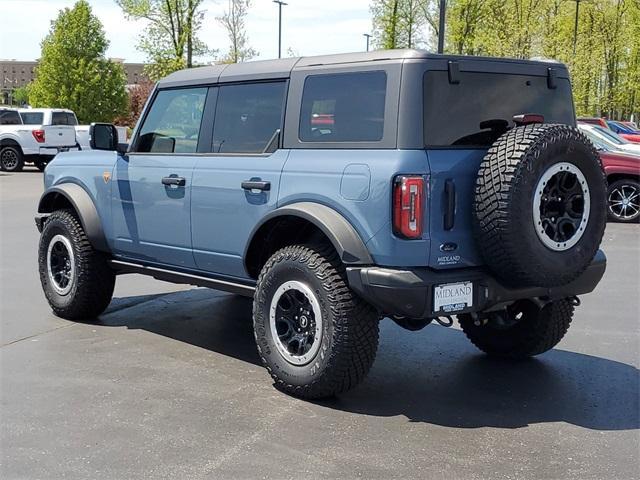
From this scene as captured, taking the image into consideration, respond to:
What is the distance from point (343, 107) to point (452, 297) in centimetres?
129

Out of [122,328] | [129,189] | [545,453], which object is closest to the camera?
[545,453]

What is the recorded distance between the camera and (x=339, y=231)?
448 centimetres

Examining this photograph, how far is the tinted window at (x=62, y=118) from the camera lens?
24409 millimetres

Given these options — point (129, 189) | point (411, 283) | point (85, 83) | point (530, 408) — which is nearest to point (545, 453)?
point (530, 408)

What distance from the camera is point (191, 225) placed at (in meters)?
5.58

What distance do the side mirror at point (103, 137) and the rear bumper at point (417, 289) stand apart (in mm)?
2661

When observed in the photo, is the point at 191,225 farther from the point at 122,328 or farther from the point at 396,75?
the point at 396,75

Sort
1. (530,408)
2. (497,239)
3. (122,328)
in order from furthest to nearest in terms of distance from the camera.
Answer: (122,328)
(530,408)
(497,239)

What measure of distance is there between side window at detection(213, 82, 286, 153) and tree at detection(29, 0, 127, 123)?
146 ft

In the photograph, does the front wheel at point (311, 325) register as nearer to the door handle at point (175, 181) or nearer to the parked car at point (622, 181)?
the door handle at point (175, 181)

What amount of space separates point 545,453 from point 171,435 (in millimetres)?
1909

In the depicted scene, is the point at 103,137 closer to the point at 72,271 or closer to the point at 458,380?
the point at 72,271

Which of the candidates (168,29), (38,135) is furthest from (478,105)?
(168,29)

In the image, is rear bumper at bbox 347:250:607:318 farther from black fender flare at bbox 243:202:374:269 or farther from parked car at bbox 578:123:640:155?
parked car at bbox 578:123:640:155
